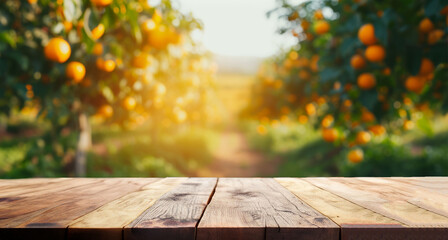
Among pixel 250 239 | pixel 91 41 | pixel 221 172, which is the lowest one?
pixel 221 172

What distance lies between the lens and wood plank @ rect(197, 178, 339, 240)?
23.8 inches

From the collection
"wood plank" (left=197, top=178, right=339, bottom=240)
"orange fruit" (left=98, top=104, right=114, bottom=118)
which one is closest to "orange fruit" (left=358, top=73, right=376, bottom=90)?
"wood plank" (left=197, top=178, right=339, bottom=240)

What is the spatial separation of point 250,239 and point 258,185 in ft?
1.63

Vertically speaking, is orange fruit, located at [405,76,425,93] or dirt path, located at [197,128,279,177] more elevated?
orange fruit, located at [405,76,425,93]

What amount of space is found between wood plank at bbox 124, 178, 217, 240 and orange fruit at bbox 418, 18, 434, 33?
1.52m

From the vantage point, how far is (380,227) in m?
0.62

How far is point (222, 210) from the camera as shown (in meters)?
0.74

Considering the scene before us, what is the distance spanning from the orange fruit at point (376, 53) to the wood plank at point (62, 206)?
1.39 metres

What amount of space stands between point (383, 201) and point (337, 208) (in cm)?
18

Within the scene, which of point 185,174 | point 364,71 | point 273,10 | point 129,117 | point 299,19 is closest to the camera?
Result: point 364,71

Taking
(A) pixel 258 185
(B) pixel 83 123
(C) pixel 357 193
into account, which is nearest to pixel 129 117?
(B) pixel 83 123

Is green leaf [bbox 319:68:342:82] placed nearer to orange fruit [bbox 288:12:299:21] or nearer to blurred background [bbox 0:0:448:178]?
blurred background [bbox 0:0:448:178]

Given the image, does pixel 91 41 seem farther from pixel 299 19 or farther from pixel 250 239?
pixel 299 19

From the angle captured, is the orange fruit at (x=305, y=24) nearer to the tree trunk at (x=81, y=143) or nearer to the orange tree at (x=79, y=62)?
the orange tree at (x=79, y=62)
